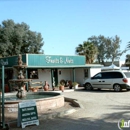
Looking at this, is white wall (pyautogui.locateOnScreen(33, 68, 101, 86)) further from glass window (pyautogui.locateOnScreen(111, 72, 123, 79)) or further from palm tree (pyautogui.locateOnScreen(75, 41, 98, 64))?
palm tree (pyautogui.locateOnScreen(75, 41, 98, 64))

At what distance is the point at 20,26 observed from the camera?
45.4 metres

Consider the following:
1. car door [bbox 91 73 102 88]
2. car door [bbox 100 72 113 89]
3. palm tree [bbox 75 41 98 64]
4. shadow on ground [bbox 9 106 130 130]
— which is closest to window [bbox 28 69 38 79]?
car door [bbox 91 73 102 88]

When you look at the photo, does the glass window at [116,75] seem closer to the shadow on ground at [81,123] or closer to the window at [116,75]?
the window at [116,75]

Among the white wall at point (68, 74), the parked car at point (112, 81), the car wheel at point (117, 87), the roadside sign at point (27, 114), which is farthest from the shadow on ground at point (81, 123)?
the white wall at point (68, 74)

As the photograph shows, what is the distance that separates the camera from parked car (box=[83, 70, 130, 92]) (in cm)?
1842

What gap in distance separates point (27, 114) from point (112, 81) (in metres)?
12.5

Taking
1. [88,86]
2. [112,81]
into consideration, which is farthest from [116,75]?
[88,86]

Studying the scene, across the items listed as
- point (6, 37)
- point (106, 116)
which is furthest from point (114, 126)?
point (6, 37)

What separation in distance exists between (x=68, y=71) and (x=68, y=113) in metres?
18.3

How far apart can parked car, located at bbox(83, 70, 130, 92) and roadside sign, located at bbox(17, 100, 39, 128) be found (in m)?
12.0

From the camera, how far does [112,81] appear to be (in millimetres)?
19078

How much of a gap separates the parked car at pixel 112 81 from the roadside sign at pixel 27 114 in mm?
11960

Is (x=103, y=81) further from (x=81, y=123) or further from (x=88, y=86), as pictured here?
(x=81, y=123)

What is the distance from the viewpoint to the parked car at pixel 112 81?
18.4 m
